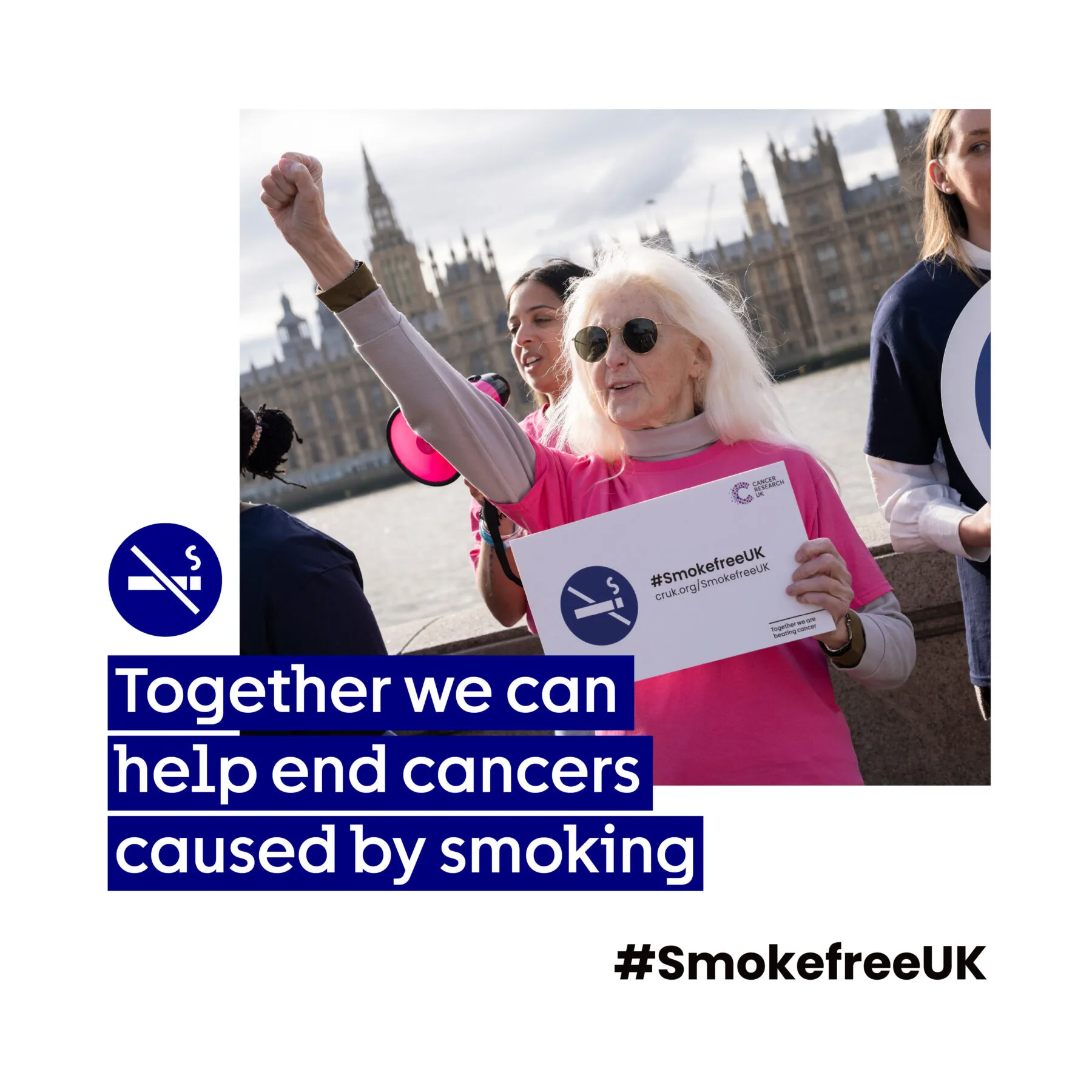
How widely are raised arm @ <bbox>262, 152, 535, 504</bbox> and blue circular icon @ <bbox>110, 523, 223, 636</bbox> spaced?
383 millimetres

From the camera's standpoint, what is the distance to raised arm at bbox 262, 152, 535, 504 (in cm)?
151

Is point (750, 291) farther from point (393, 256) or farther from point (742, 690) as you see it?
point (742, 690)

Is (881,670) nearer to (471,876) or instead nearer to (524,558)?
(524,558)

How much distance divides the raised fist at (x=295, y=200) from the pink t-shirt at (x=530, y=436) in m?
0.47

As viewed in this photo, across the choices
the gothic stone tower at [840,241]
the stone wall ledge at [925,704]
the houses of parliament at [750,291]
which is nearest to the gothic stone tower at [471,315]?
the houses of parliament at [750,291]

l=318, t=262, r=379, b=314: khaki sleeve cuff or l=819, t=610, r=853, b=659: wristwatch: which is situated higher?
l=318, t=262, r=379, b=314: khaki sleeve cuff

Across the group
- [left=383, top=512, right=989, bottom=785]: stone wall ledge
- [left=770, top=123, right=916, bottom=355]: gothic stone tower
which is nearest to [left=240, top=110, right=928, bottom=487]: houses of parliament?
[left=770, top=123, right=916, bottom=355]: gothic stone tower

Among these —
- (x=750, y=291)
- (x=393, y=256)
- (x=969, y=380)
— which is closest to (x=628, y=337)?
(x=969, y=380)

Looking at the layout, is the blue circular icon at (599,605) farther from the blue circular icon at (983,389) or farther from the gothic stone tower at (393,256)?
the gothic stone tower at (393,256)

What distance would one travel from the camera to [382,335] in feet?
4.96

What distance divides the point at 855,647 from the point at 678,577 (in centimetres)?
24

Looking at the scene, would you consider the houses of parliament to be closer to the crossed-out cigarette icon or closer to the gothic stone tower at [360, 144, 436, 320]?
the gothic stone tower at [360, 144, 436, 320]

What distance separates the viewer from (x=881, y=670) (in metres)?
1.61

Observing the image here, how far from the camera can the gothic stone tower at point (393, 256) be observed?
65312 mm
